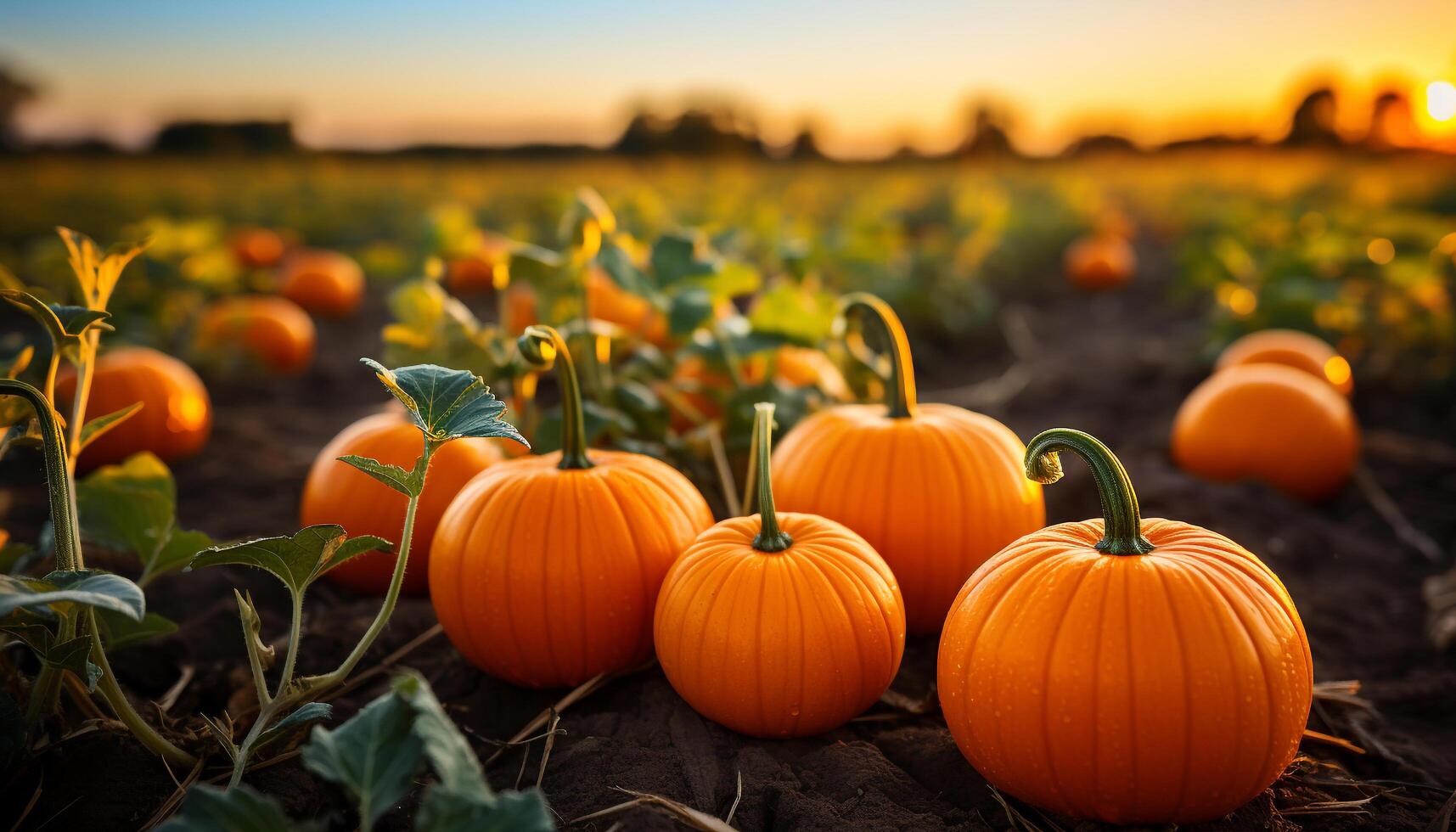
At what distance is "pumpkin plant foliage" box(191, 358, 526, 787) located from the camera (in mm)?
1804

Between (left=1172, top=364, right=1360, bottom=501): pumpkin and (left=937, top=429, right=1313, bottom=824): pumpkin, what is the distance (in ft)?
7.72

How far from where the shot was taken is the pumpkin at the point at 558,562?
91.2 inches

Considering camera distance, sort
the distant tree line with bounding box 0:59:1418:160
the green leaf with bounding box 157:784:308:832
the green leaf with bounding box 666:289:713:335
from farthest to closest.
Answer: the distant tree line with bounding box 0:59:1418:160 < the green leaf with bounding box 666:289:713:335 < the green leaf with bounding box 157:784:308:832

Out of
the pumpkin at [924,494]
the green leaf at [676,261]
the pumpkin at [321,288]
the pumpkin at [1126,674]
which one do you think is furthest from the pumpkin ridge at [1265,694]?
the pumpkin at [321,288]

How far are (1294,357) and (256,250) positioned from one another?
9.81 m

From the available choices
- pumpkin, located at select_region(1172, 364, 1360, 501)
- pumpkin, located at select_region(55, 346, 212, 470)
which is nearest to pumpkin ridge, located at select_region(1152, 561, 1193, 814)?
pumpkin, located at select_region(1172, 364, 1360, 501)

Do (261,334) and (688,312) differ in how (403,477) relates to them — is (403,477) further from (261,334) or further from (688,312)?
(261,334)

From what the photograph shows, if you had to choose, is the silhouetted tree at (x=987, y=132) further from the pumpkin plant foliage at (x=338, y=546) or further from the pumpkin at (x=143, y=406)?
the pumpkin plant foliage at (x=338, y=546)

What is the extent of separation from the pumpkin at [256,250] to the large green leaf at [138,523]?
8.38m

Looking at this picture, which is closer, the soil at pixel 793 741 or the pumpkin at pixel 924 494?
the soil at pixel 793 741

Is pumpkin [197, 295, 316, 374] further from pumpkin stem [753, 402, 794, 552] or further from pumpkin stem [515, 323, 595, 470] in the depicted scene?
pumpkin stem [753, 402, 794, 552]

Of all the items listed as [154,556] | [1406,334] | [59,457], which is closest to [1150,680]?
[59,457]

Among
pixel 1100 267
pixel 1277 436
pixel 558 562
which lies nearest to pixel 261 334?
pixel 558 562

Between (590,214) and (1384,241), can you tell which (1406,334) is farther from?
(590,214)
